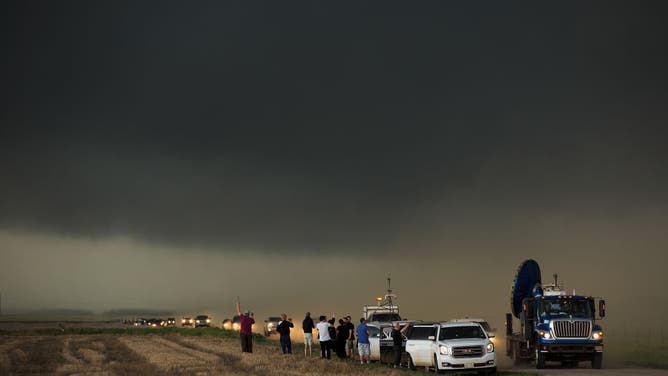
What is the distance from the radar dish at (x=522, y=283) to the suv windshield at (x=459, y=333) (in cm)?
1017

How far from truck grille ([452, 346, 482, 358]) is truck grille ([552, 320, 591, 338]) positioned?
629cm

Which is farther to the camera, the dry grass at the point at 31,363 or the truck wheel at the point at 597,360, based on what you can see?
the truck wheel at the point at 597,360

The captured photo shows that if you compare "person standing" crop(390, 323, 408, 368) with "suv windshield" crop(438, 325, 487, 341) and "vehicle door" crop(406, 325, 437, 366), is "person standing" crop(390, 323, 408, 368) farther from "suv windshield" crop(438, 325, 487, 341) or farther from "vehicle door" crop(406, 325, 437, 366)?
"suv windshield" crop(438, 325, 487, 341)

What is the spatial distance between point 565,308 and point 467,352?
747cm

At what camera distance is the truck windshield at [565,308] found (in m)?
36.3

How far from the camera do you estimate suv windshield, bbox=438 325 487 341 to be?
105 ft

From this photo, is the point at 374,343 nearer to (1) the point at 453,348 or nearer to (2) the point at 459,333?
(2) the point at 459,333

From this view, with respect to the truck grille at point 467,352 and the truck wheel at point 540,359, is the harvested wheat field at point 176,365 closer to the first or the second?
the truck grille at point 467,352

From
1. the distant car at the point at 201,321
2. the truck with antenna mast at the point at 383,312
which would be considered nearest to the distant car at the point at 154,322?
the distant car at the point at 201,321

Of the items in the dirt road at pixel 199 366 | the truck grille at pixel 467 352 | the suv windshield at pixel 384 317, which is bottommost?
the dirt road at pixel 199 366

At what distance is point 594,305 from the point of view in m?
36.4

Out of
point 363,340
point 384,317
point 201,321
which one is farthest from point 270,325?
point 363,340

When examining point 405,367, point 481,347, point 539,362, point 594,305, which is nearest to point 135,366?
point 405,367

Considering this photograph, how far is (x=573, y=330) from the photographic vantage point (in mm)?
35875
